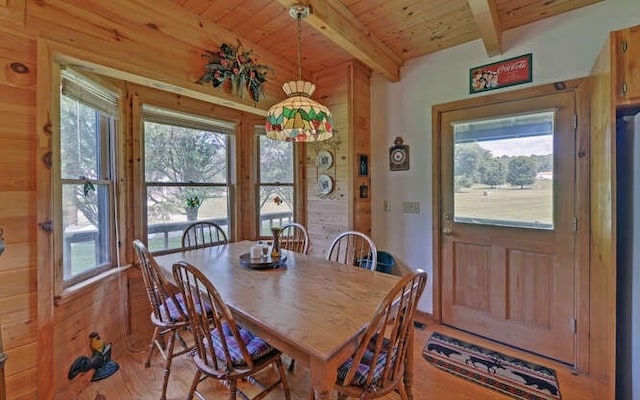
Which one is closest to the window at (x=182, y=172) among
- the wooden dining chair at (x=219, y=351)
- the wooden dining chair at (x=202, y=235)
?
the wooden dining chair at (x=202, y=235)

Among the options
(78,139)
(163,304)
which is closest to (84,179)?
(78,139)

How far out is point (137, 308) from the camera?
2.37 meters

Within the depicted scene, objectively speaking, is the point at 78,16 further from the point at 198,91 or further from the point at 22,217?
the point at 22,217

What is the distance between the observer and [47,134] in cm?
153

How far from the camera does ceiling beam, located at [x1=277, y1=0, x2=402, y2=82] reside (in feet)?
6.37

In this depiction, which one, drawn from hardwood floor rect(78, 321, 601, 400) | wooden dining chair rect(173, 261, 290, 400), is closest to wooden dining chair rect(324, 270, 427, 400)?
wooden dining chair rect(173, 261, 290, 400)

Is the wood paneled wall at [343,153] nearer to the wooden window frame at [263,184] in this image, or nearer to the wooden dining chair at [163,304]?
the wooden window frame at [263,184]

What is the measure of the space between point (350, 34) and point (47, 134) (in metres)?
2.09

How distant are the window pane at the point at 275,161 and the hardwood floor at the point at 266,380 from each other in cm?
194

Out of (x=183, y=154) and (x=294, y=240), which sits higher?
(x=183, y=154)

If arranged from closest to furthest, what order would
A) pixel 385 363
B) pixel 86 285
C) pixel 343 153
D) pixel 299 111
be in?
pixel 385 363
pixel 299 111
pixel 86 285
pixel 343 153

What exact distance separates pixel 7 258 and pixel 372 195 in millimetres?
2808

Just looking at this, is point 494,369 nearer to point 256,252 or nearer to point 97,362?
point 256,252

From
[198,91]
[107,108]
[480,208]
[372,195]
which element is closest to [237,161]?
[198,91]
